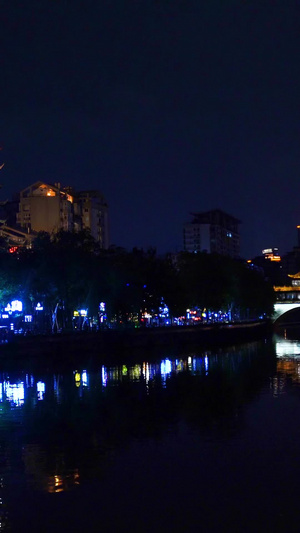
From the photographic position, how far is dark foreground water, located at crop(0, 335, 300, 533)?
1421cm

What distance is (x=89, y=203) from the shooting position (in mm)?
165500

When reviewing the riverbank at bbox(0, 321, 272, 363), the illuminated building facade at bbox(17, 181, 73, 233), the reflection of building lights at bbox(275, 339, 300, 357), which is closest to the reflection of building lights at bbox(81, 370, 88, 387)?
the riverbank at bbox(0, 321, 272, 363)

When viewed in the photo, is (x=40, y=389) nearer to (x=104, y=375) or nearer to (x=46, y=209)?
(x=104, y=375)

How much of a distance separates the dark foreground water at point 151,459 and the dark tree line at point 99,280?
2943 centimetres

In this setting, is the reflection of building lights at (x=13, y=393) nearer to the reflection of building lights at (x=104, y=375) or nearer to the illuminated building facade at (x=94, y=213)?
the reflection of building lights at (x=104, y=375)

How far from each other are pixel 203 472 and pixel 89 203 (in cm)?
14986

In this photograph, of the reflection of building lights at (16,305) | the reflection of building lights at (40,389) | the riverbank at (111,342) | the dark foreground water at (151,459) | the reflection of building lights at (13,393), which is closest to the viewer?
the dark foreground water at (151,459)

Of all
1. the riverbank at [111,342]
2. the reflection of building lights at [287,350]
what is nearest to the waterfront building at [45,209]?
the riverbank at [111,342]

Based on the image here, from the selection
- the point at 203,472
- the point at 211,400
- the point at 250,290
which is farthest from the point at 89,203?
the point at 203,472

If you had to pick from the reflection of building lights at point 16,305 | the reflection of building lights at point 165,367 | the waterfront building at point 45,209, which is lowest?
the reflection of building lights at point 165,367

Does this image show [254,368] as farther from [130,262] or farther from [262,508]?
[130,262]

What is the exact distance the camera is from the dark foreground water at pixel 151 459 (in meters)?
14.2

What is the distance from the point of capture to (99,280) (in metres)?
68.6

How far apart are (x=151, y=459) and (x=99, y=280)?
50.3 m
